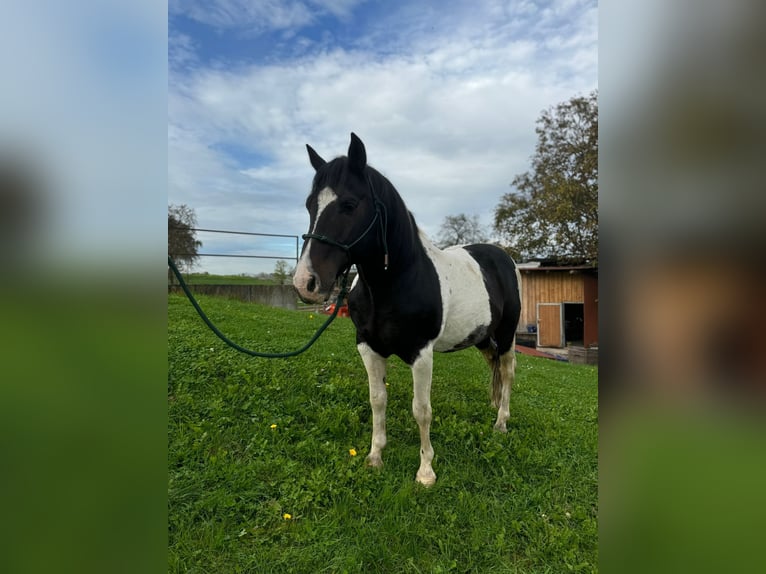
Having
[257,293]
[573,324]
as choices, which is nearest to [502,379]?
[257,293]

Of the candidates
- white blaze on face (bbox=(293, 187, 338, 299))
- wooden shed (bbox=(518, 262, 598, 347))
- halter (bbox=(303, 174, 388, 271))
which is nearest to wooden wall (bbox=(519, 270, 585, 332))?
wooden shed (bbox=(518, 262, 598, 347))

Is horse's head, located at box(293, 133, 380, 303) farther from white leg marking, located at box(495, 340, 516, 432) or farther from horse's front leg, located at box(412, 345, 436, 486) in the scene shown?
white leg marking, located at box(495, 340, 516, 432)

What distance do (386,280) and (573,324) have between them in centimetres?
1718

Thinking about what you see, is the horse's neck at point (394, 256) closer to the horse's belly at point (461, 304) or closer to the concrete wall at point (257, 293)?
the horse's belly at point (461, 304)

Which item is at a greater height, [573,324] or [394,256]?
[394,256]

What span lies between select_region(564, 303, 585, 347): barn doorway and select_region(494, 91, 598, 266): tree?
2601 millimetres

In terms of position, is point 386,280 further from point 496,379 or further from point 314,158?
point 496,379

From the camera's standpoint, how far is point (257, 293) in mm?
11367

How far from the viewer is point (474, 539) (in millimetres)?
2221

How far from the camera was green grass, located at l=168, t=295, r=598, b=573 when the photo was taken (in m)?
2.10

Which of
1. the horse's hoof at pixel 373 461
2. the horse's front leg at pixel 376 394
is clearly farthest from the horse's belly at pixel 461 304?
the horse's hoof at pixel 373 461

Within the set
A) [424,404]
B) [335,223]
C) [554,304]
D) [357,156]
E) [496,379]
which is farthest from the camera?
Result: [554,304]
